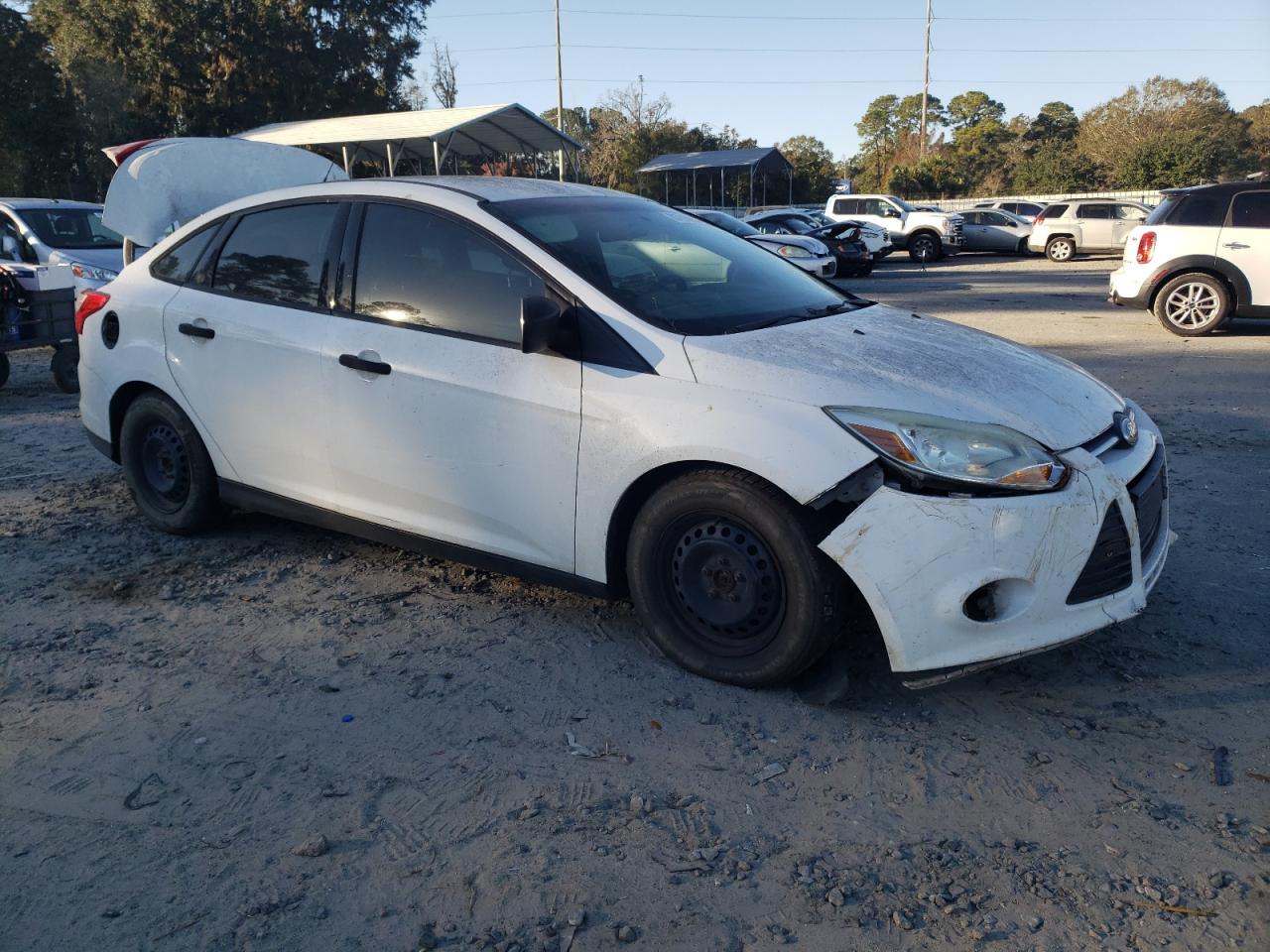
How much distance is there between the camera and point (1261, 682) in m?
3.42

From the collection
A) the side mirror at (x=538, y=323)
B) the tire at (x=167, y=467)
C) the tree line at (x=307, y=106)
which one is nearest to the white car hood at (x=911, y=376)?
the side mirror at (x=538, y=323)

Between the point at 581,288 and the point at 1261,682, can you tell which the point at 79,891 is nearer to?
the point at 581,288

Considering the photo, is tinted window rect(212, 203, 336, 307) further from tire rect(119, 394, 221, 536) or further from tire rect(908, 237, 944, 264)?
tire rect(908, 237, 944, 264)

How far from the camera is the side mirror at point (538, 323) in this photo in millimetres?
3402

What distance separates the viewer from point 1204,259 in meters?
11.2

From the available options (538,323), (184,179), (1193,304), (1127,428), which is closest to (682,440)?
(538,323)

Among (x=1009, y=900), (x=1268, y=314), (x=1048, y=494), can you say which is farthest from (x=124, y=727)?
(x=1268, y=314)

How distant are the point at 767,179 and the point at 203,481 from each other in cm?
4758

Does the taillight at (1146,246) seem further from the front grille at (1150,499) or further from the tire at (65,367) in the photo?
the tire at (65,367)

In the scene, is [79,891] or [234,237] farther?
[234,237]

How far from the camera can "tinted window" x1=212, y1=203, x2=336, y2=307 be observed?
4.28 meters

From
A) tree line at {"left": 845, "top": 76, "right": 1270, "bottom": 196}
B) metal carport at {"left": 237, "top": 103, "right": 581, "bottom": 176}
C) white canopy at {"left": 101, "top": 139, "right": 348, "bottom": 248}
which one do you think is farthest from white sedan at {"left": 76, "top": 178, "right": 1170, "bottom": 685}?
tree line at {"left": 845, "top": 76, "right": 1270, "bottom": 196}

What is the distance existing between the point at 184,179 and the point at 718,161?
35737mm

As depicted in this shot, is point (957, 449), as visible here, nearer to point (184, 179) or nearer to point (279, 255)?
point (279, 255)
